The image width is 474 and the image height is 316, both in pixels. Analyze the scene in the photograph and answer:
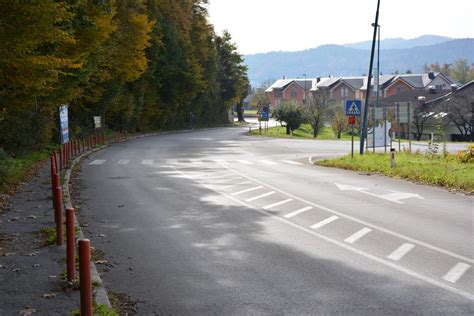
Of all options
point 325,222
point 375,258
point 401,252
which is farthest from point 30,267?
point 325,222

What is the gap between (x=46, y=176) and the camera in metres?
19.0

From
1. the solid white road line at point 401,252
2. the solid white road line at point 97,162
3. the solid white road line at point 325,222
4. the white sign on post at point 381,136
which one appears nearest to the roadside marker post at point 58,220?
the solid white road line at point 325,222

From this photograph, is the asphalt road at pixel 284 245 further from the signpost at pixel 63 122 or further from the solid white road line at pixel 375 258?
the signpost at pixel 63 122

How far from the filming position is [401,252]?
29.1 feet

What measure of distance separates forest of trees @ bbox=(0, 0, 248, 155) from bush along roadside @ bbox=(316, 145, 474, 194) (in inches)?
428

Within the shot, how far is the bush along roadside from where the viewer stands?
17.1m

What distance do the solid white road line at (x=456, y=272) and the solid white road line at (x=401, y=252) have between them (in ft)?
2.67

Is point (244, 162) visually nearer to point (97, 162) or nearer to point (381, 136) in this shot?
point (97, 162)

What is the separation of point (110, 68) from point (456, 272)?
36.8m

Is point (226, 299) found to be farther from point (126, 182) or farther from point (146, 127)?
point (146, 127)

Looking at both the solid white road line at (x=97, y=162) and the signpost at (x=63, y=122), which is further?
the solid white road line at (x=97, y=162)

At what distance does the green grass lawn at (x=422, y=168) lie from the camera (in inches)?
674

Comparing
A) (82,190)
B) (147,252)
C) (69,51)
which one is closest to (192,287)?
(147,252)

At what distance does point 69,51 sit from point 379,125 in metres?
17.1
